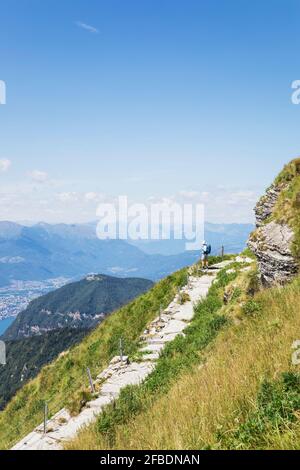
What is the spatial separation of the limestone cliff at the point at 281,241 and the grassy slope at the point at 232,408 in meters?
6.36

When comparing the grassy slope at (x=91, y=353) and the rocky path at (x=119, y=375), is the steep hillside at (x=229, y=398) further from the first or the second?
the grassy slope at (x=91, y=353)

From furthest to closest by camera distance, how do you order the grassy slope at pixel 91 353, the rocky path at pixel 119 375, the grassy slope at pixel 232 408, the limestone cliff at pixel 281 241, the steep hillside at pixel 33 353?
1. the steep hillside at pixel 33 353
2. the grassy slope at pixel 91 353
3. the limestone cliff at pixel 281 241
4. the rocky path at pixel 119 375
5. the grassy slope at pixel 232 408

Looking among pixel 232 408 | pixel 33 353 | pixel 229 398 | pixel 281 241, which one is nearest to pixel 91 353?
pixel 281 241

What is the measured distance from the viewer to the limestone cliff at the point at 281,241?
55.5 ft

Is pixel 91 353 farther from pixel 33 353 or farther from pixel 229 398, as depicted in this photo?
pixel 33 353

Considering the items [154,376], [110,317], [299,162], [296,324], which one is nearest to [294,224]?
[299,162]

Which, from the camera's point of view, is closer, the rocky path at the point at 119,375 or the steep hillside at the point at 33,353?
the rocky path at the point at 119,375

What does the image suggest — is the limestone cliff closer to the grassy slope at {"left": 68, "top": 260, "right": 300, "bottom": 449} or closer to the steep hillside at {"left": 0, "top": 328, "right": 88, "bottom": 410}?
the grassy slope at {"left": 68, "top": 260, "right": 300, "bottom": 449}

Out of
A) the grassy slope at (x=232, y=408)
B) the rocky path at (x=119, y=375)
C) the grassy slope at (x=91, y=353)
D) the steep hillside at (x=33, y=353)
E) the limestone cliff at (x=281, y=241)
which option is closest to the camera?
the grassy slope at (x=232, y=408)

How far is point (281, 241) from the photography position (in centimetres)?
1761

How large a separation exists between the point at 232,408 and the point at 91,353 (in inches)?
1018

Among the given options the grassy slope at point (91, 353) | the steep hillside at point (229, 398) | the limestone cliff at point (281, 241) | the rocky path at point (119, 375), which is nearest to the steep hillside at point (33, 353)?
the grassy slope at point (91, 353)

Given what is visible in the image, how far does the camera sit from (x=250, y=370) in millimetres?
7242

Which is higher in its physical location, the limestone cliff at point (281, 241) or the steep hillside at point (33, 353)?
the limestone cliff at point (281, 241)
